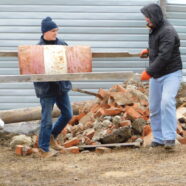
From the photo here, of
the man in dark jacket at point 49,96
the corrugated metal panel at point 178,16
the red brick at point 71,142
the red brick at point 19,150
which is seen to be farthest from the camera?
the corrugated metal panel at point 178,16

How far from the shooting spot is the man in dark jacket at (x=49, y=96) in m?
7.85

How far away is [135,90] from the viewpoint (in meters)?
10.2

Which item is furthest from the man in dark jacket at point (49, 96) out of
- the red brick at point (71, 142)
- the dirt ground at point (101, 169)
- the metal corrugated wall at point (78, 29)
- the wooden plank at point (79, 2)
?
the wooden plank at point (79, 2)

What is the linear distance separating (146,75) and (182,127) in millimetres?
1999

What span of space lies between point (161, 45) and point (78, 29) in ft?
12.6

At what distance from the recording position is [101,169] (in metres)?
7.37

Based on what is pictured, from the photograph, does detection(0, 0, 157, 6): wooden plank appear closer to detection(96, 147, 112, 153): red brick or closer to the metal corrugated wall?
the metal corrugated wall

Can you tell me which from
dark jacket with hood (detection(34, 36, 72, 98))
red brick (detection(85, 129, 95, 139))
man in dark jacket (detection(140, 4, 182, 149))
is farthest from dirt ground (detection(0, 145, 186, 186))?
dark jacket with hood (detection(34, 36, 72, 98))

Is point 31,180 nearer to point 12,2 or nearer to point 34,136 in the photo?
point 34,136

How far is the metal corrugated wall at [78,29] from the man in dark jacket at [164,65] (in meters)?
3.41

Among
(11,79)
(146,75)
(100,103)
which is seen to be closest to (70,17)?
(100,103)

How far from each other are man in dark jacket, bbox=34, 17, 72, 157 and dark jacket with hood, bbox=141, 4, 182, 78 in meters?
1.11

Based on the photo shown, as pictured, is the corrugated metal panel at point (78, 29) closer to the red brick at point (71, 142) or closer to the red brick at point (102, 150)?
the red brick at point (71, 142)

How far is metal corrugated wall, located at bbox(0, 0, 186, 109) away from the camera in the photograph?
11.3 meters
